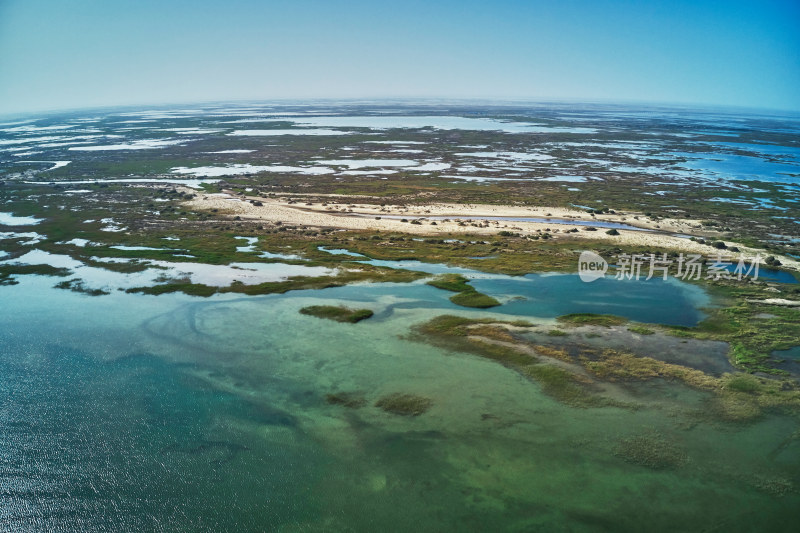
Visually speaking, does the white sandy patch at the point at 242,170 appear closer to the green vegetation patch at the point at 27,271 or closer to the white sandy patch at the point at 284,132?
the green vegetation patch at the point at 27,271

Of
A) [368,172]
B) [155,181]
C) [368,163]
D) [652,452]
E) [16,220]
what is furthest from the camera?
[368,163]

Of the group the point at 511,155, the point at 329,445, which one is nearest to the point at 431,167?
the point at 511,155

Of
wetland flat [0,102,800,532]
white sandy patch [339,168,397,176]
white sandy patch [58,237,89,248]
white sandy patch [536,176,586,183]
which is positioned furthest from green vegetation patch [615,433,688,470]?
white sandy patch [339,168,397,176]

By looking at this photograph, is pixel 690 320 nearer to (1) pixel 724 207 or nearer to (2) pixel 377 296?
(2) pixel 377 296

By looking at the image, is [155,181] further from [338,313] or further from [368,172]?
[338,313]

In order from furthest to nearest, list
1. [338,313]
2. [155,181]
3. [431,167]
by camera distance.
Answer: [431,167] → [155,181] → [338,313]

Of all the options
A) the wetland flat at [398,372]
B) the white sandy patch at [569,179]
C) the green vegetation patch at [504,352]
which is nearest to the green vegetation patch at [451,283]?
the wetland flat at [398,372]
